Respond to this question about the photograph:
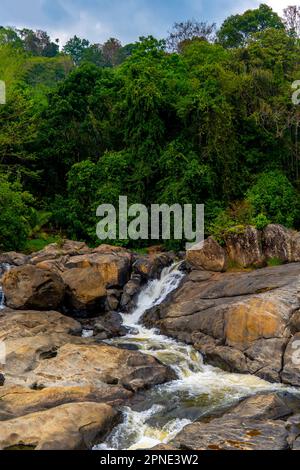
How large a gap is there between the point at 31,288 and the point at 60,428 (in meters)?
7.50

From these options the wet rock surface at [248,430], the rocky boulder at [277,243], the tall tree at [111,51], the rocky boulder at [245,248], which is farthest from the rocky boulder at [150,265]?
the tall tree at [111,51]

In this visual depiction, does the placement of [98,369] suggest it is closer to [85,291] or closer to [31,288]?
[31,288]

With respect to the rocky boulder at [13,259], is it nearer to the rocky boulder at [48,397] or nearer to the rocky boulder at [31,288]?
the rocky boulder at [31,288]

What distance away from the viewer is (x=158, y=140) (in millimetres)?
24109

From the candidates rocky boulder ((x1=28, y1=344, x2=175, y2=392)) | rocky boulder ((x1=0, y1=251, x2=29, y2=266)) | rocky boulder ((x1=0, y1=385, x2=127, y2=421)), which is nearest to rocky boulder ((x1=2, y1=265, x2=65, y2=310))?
rocky boulder ((x1=0, y1=251, x2=29, y2=266))

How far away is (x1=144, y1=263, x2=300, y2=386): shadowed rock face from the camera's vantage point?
1242 cm

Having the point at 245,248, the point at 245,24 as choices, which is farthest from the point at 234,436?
the point at 245,24

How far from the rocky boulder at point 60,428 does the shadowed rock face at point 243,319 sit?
4.37 metres

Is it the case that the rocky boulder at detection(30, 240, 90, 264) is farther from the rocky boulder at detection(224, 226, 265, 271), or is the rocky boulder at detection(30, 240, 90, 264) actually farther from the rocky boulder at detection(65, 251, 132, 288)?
the rocky boulder at detection(224, 226, 265, 271)

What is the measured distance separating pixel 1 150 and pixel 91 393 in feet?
56.0

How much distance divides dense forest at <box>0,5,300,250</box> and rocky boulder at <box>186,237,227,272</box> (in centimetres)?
239

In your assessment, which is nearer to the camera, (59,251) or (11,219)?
(59,251)

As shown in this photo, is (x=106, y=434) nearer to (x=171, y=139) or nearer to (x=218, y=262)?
(x=218, y=262)

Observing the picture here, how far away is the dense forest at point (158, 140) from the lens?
22.5 meters
